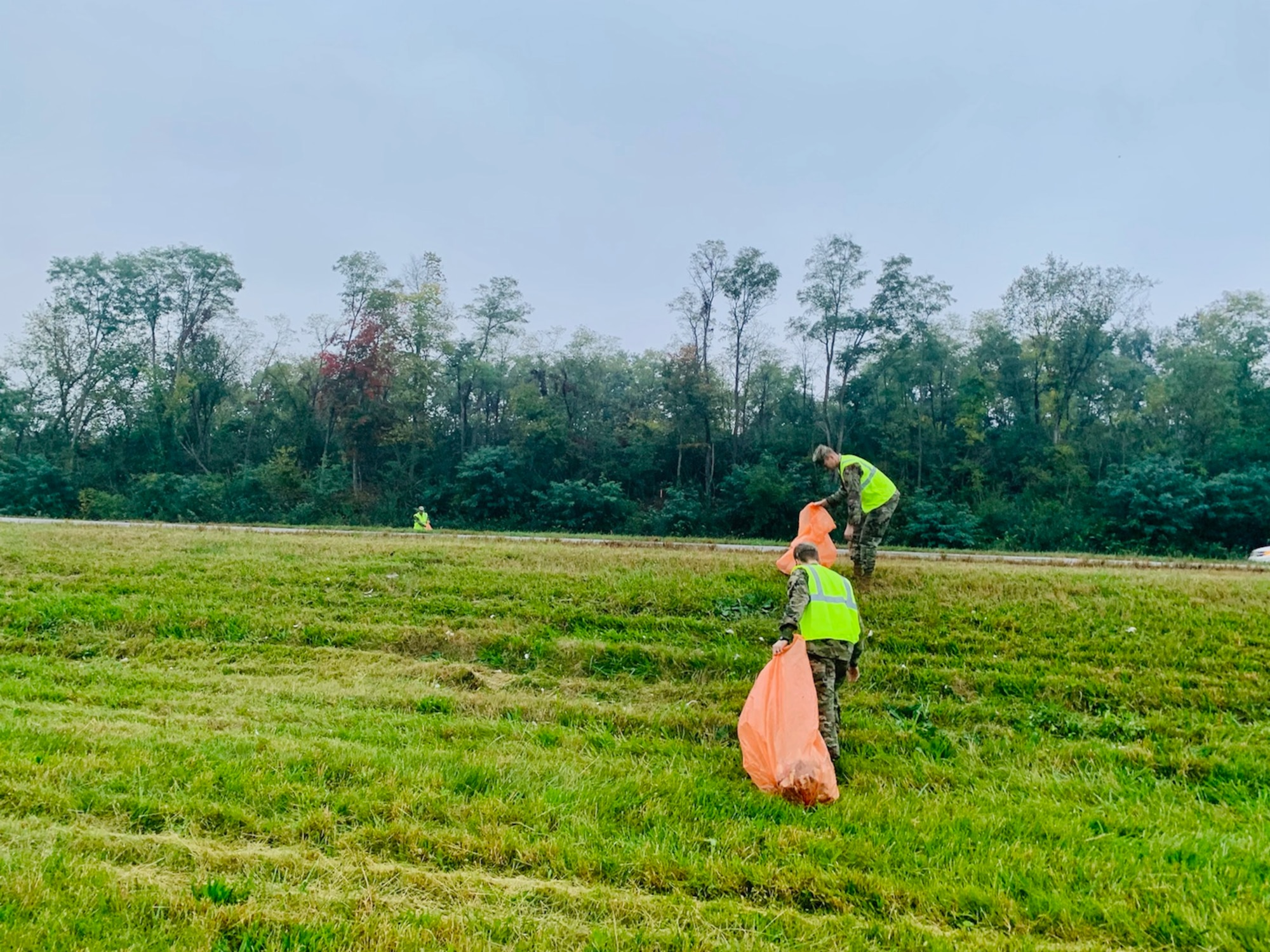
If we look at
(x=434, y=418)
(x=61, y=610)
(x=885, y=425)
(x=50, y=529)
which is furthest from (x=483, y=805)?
(x=434, y=418)

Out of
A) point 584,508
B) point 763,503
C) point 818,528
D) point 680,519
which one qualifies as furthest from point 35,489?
point 818,528

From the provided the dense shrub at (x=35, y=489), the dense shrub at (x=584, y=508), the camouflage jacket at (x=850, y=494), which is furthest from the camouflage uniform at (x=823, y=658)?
the dense shrub at (x=35, y=489)

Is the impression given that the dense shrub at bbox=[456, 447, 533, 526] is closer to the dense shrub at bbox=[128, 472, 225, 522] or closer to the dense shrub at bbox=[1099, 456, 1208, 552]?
the dense shrub at bbox=[128, 472, 225, 522]

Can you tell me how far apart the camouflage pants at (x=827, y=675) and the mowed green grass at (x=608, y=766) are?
47 cm

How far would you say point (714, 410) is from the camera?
1330 inches

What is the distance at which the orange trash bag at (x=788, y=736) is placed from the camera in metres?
4.64

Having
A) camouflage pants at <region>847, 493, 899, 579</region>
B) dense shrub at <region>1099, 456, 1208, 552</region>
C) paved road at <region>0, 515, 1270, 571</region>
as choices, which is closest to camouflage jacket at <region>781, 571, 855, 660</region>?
camouflage pants at <region>847, 493, 899, 579</region>

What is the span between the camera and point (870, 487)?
921cm

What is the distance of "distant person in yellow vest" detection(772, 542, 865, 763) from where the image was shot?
5.48 meters

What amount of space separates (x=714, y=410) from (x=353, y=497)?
1930cm

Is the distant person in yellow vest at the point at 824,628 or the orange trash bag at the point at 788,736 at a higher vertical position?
the distant person in yellow vest at the point at 824,628

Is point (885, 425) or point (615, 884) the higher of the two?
point (885, 425)

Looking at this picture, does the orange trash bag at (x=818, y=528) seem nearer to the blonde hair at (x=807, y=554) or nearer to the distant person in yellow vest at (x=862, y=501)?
the distant person in yellow vest at (x=862, y=501)

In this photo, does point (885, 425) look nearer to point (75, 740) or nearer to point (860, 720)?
point (860, 720)
